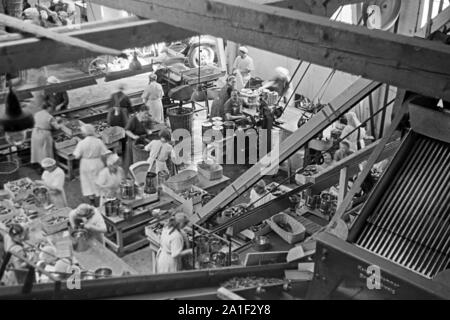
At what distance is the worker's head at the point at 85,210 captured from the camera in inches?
270

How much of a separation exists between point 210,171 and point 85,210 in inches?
159

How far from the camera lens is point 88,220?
732cm

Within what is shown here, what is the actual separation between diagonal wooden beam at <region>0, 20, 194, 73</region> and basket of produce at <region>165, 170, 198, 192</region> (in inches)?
207

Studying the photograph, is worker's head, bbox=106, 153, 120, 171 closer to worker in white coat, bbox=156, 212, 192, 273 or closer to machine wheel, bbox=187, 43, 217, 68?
worker in white coat, bbox=156, 212, 192, 273

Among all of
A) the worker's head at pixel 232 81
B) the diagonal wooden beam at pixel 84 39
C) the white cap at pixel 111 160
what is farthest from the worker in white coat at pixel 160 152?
the worker's head at pixel 232 81

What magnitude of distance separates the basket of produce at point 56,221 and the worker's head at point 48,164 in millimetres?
1059

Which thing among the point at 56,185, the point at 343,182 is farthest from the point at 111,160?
the point at 343,182

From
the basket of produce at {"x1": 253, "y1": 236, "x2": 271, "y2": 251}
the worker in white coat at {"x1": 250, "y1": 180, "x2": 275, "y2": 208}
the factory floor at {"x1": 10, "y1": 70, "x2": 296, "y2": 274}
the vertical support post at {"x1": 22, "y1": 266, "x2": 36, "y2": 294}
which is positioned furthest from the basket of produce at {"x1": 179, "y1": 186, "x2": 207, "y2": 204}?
the vertical support post at {"x1": 22, "y1": 266, "x2": 36, "y2": 294}

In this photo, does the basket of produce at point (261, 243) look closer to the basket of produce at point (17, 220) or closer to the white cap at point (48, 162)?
the basket of produce at point (17, 220)

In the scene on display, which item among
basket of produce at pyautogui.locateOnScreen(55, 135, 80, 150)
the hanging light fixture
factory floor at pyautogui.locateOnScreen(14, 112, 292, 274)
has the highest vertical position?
the hanging light fixture

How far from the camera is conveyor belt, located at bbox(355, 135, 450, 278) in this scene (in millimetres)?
4828

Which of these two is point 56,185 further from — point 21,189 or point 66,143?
point 21,189

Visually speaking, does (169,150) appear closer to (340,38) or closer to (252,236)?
(252,236)
